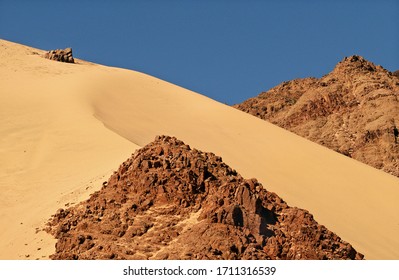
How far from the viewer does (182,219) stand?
17594 millimetres

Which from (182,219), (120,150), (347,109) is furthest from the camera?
(347,109)

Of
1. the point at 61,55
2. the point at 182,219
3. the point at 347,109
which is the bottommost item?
the point at 182,219

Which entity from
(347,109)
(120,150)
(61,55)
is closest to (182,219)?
(120,150)

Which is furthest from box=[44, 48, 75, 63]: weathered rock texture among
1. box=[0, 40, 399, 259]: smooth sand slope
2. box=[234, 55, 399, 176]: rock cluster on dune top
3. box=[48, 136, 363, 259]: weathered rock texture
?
box=[48, 136, 363, 259]: weathered rock texture

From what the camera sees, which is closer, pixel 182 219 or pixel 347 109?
pixel 182 219

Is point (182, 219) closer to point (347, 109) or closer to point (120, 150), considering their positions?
point (120, 150)

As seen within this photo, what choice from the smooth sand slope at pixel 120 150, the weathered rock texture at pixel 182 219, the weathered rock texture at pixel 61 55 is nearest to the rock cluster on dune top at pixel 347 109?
the smooth sand slope at pixel 120 150

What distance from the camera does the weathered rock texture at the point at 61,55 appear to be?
146ft

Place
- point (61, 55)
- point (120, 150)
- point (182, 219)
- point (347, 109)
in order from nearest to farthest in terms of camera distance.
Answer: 1. point (182, 219)
2. point (120, 150)
3. point (61, 55)
4. point (347, 109)

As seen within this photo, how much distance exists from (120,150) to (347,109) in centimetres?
2715

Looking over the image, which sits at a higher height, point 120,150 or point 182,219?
point 120,150

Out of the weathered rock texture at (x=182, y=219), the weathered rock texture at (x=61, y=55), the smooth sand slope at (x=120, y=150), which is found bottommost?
the weathered rock texture at (x=182, y=219)

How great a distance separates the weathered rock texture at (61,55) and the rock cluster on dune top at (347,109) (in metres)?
12.7

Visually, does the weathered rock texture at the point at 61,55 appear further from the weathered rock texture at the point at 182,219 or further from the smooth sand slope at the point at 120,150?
the weathered rock texture at the point at 182,219
